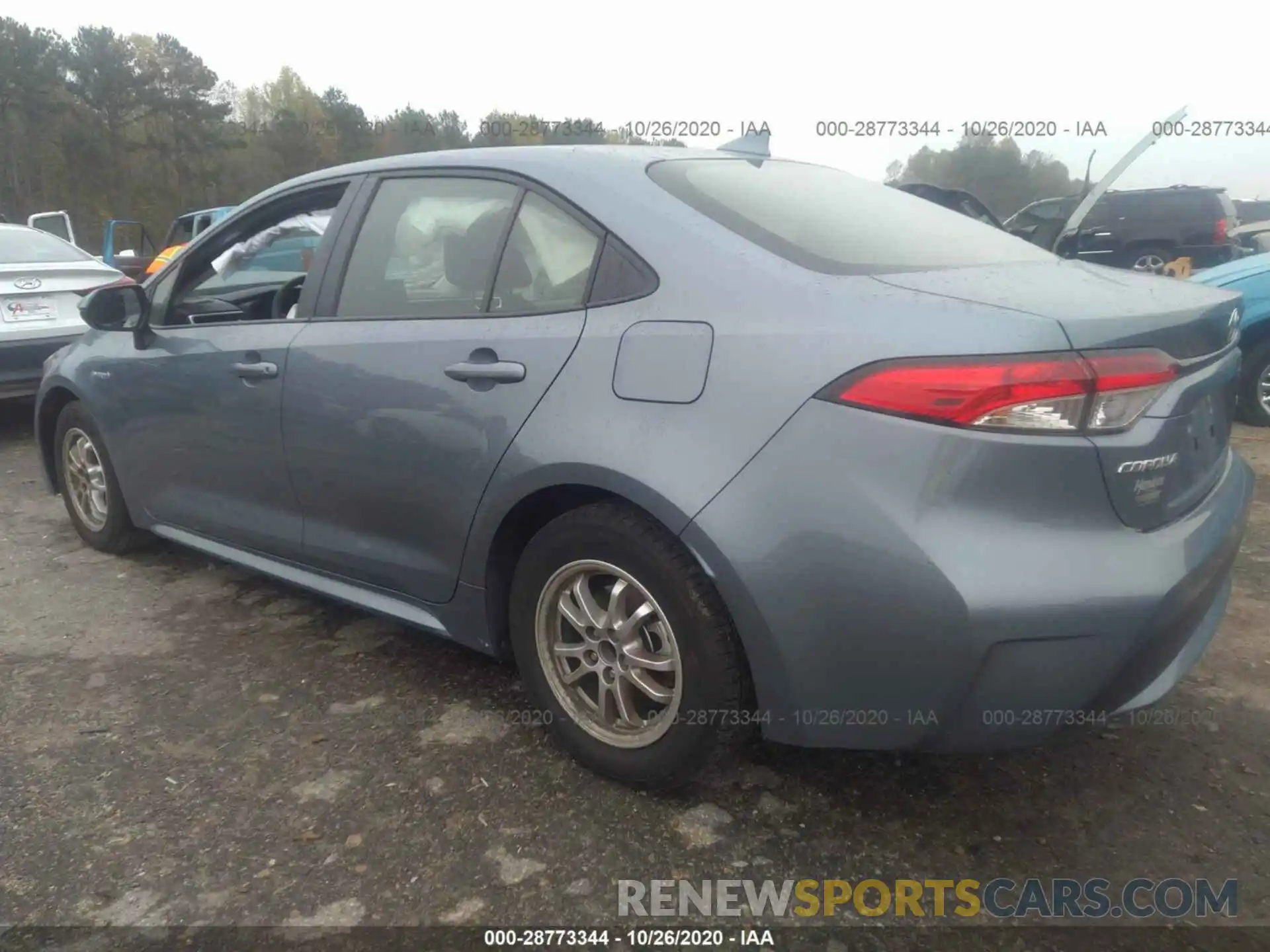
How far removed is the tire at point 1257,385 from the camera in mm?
5949

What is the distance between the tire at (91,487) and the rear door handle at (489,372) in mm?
→ 2180

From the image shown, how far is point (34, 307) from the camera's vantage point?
6301mm

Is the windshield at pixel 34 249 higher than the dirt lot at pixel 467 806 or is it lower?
higher

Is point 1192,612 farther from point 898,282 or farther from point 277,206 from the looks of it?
point 277,206

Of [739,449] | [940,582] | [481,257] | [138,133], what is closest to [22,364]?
[481,257]

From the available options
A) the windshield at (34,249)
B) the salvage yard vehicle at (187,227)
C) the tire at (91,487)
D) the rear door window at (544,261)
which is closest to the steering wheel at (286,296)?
the tire at (91,487)

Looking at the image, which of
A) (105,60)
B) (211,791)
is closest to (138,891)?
(211,791)

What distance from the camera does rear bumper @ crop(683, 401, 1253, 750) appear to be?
1.82 m

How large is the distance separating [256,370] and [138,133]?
36.7 metres

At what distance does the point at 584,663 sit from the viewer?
7.89 feet

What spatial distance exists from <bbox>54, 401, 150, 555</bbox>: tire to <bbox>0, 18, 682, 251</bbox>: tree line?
86.5ft

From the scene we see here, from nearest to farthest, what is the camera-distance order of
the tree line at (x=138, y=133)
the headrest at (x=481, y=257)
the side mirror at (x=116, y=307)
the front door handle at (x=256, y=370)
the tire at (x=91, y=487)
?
the headrest at (x=481, y=257)
the front door handle at (x=256, y=370)
the side mirror at (x=116, y=307)
the tire at (x=91, y=487)
the tree line at (x=138, y=133)

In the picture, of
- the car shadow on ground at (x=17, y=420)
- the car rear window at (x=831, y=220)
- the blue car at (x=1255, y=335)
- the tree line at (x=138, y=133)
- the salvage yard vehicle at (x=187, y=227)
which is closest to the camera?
the car rear window at (x=831, y=220)

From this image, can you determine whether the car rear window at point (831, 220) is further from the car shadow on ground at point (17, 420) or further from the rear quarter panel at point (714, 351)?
the car shadow on ground at point (17, 420)
